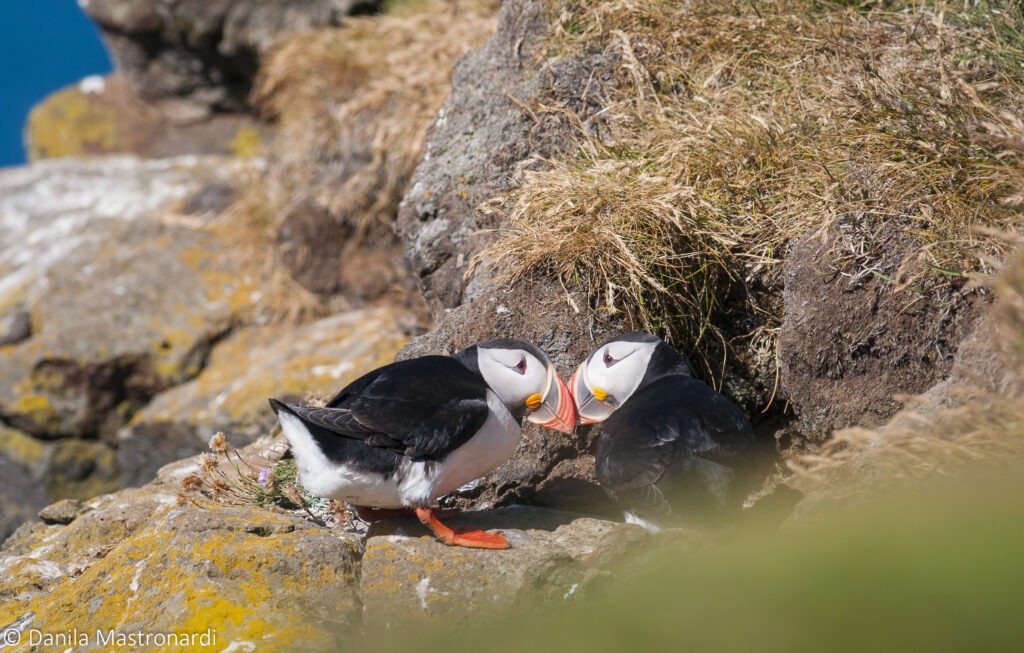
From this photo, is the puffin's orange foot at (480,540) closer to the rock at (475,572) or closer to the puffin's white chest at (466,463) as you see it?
the rock at (475,572)

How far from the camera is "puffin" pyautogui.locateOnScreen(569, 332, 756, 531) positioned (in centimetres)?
333

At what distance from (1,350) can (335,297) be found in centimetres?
278

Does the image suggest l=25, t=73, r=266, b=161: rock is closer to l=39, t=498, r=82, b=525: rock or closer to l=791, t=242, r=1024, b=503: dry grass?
l=39, t=498, r=82, b=525: rock

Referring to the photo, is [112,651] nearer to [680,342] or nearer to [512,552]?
[512,552]

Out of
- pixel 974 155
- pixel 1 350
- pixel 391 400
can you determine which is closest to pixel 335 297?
pixel 1 350

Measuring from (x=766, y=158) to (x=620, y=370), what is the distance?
4.53 ft

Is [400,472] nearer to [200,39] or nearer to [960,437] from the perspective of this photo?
[960,437]

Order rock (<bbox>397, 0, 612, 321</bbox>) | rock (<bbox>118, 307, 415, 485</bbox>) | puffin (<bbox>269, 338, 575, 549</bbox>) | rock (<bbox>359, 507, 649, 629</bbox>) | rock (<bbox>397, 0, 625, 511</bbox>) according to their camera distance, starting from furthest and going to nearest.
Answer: rock (<bbox>118, 307, 415, 485</bbox>) < rock (<bbox>397, 0, 612, 321</bbox>) < rock (<bbox>397, 0, 625, 511</bbox>) < puffin (<bbox>269, 338, 575, 549</bbox>) < rock (<bbox>359, 507, 649, 629</bbox>)

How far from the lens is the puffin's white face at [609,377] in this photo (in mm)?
3842

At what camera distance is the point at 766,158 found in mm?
4445

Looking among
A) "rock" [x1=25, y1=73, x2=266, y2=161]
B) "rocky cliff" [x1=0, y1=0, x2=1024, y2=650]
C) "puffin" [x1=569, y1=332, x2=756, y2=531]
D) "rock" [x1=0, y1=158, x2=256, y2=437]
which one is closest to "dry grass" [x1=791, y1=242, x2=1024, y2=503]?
"rocky cliff" [x1=0, y1=0, x2=1024, y2=650]

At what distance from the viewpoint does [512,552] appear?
3.27 metres

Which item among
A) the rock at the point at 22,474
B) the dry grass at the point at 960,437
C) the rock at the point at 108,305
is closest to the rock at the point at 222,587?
the dry grass at the point at 960,437

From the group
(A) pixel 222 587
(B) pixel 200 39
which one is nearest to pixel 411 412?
(A) pixel 222 587
